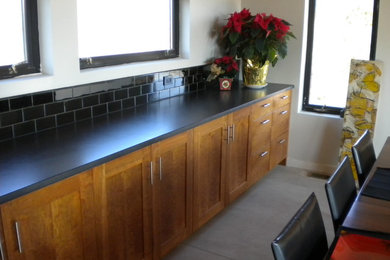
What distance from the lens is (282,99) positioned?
12.7 feet

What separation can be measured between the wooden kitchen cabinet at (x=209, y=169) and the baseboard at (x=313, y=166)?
4.67ft

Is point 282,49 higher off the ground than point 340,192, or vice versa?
point 282,49

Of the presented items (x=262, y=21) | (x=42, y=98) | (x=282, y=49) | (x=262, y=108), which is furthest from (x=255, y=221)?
(x=42, y=98)

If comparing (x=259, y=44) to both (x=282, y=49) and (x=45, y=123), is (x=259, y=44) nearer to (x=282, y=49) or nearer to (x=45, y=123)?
(x=282, y=49)

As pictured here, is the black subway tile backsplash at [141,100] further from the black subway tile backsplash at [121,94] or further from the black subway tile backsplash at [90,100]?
the black subway tile backsplash at [90,100]

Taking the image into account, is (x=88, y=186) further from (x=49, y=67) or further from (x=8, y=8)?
(x=8, y=8)

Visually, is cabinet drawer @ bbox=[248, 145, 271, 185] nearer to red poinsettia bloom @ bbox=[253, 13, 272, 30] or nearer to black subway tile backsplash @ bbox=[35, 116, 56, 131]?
red poinsettia bloom @ bbox=[253, 13, 272, 30]

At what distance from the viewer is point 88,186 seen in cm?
189

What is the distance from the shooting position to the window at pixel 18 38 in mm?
2160

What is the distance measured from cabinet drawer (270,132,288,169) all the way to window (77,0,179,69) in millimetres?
1247

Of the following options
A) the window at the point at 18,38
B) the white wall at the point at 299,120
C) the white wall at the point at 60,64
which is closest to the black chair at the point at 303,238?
the white wall at the point at 60,64


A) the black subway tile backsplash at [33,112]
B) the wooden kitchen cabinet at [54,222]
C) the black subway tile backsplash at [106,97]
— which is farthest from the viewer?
the black subway tile backsplash at [106,97]

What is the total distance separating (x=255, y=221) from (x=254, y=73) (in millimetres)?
1320

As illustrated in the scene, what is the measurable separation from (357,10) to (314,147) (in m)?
1.31
